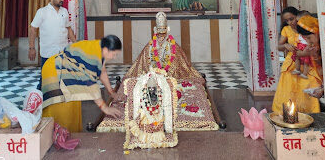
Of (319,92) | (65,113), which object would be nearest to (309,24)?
(319,92)

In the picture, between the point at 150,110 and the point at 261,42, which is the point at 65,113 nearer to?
the point at 150,110

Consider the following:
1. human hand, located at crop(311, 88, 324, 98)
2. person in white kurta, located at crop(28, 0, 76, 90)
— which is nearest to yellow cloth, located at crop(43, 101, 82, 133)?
person in white kurta, located at crop(28, 0, 76, 90)

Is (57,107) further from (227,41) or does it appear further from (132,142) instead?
(227,41)

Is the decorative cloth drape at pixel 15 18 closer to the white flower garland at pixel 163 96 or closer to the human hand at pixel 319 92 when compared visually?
the white flower garland at pixel 163 96

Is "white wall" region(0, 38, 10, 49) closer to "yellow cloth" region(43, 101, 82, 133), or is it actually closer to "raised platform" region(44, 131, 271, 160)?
"yellow cloth" region(43, 101, 82, 133)

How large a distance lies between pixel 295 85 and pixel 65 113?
2781 mm

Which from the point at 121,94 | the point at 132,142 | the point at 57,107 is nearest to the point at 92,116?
the point at 121,94

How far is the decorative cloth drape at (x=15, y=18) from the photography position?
370 inches

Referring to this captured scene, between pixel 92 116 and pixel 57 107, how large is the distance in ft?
6.42

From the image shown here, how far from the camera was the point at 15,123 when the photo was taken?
90.7 inches

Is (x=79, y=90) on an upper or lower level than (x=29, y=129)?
upper

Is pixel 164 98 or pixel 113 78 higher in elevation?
pixel 113 78

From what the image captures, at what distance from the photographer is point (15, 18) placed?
31.0ft

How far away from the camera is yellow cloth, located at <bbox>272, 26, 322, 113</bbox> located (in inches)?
157
